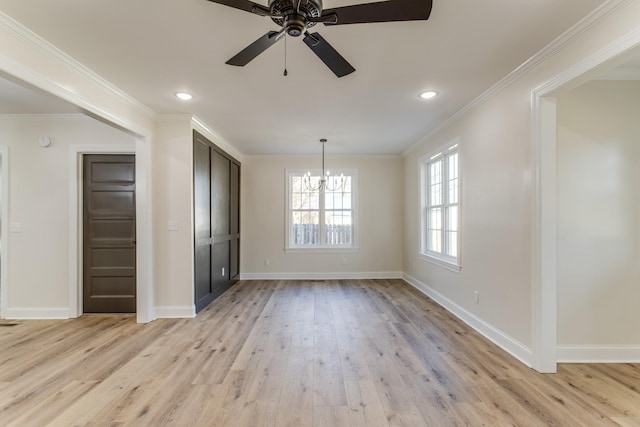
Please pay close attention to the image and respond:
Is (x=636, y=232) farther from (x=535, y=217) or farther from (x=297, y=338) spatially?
(x=297, y=338)

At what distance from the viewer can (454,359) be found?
106 inches

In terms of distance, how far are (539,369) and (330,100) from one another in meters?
3.12

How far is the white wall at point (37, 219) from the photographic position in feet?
12.5

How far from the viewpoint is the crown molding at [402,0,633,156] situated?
1.85 meters

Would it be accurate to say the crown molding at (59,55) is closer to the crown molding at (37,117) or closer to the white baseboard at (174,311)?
the crown molding at (37,117)

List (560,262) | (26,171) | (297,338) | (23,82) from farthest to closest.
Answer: (26,171) → (297,338) → (560,262) → (23,82)

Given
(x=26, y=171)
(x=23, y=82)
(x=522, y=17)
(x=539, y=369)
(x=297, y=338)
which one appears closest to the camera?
(x=522, y=17)

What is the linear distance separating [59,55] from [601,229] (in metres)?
4.68

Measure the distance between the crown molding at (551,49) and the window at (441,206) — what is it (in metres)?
0.80

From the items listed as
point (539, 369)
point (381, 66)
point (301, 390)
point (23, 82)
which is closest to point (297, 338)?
point (301, 390)

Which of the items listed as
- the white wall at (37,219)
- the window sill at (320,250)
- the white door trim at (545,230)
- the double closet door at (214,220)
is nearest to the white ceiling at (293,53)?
the white wall at (37,219)

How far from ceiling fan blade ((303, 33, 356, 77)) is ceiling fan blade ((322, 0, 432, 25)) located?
0.11m

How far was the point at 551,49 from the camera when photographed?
2275 millimetres

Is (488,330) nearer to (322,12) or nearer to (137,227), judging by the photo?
(322,12)
